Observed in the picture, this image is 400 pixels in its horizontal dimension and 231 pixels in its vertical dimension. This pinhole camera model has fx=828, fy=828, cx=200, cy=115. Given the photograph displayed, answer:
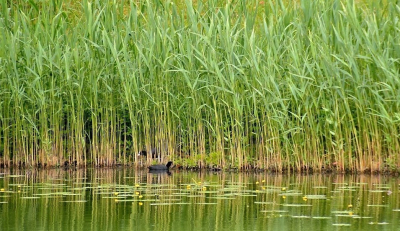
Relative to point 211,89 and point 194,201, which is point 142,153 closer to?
point 211,89

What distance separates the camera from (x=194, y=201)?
8.73m

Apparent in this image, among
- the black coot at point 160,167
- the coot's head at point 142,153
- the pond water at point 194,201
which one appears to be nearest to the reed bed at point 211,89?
the coot's head at point 142,153

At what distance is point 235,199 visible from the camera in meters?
8.91

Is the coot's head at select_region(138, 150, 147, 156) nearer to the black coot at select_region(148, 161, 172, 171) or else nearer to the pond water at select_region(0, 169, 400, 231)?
the black coot at select_region(148, 161, 172, 171)

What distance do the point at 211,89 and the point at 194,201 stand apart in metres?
3.02

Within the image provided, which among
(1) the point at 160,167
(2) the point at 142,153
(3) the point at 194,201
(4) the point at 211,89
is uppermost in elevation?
(4) the point at 211,89

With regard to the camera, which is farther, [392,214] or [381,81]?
[381,81]

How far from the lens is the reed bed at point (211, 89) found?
35.9 ft

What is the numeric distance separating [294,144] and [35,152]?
3.78 metres

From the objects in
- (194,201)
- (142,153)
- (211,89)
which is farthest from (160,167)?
(194,201)

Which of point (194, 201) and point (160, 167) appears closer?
point (194, 201)

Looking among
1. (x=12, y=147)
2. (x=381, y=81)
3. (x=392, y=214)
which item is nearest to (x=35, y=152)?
(x=12, y=147)

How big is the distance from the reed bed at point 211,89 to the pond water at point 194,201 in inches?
20.1

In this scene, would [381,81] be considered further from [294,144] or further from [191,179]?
[191,179]
